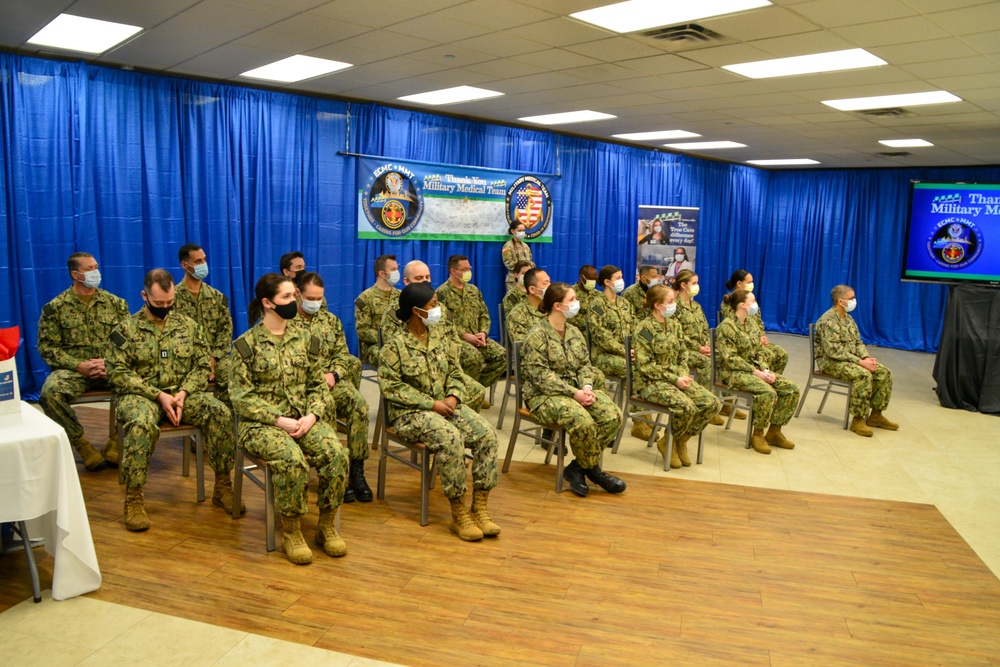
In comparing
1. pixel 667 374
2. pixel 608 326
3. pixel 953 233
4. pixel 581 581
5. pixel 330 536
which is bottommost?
pixel 581 581

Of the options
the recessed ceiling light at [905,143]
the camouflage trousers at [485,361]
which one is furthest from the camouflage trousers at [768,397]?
the recessed ceiling light at [905,143]

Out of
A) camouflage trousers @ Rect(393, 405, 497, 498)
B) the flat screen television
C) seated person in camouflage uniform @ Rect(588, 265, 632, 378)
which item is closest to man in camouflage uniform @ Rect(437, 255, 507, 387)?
seated person in camouflage uniform @ Rect(588, 265, 632, 378)

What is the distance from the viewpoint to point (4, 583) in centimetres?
332

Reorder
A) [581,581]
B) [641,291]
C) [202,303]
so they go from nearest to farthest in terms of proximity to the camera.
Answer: [581,581], [202,303], [641,291]

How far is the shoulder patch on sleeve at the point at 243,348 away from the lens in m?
3.75

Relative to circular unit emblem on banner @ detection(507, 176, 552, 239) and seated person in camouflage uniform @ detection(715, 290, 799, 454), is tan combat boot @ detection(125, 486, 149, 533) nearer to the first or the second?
seated person in camouflage uniform @ detection(715, 290, 799, 454)

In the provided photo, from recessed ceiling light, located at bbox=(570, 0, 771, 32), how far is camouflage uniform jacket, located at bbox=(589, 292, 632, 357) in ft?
8.48

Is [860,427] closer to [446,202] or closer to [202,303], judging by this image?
[446,202]

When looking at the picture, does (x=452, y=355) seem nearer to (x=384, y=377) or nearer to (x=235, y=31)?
(x=384, y=377)

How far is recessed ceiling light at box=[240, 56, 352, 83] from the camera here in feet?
20.1

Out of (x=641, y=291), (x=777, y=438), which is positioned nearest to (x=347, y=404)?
(x=777, y=438)

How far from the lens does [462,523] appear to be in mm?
4047

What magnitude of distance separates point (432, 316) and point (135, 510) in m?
1.86

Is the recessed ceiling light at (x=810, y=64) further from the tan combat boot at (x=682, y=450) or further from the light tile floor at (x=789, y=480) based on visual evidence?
the light tile floor at (x=789, y=480)
